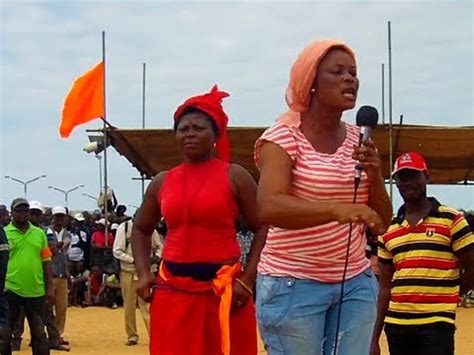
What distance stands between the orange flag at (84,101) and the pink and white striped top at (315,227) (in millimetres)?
14605

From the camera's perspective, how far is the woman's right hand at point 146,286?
19.8 feet

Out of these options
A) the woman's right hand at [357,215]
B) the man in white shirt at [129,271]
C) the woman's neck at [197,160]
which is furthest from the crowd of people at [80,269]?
the woman's right hand at [357,215]

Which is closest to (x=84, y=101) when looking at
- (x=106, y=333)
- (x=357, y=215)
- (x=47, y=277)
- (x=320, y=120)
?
(x=106, y=333)

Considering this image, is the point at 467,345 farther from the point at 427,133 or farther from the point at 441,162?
the point at 441,162

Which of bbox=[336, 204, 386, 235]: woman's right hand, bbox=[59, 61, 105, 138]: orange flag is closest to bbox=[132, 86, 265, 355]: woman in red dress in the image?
bbox=[336, 204, 386, 235]: woman's right hand

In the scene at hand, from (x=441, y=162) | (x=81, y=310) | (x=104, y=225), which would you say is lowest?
(x=81, y=310)

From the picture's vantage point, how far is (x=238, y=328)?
5961 mm

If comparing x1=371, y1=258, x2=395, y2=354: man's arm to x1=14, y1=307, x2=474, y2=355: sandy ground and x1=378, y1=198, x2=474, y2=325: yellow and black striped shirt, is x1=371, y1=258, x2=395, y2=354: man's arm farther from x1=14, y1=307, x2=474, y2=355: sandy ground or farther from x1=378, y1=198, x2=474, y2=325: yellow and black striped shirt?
x1=14, y1=307, x2=474, y2=355: sandy ground

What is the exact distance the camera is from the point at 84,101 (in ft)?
61.0

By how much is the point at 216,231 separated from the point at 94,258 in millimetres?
14583

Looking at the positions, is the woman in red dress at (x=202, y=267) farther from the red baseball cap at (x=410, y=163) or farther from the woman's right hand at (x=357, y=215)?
the woman's right hand at (x=357, y=215)

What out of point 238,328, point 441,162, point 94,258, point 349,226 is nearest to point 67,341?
point 94,258

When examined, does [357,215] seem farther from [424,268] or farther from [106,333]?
[106,333]

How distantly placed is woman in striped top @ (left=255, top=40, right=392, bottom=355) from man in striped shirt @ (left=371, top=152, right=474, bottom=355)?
197 centimetres
